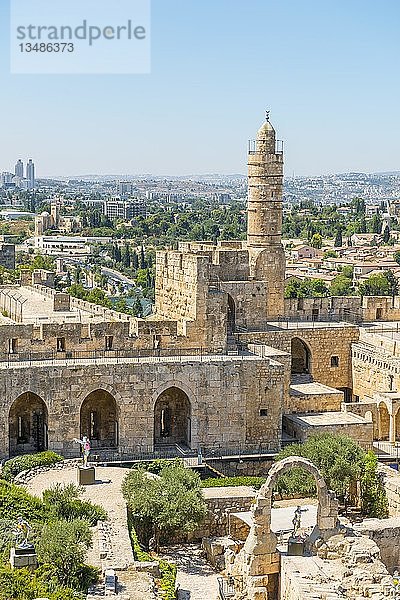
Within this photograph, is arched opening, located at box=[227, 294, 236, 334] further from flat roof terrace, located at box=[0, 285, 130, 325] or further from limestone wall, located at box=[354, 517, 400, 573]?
limestone wall, located at box=[354, 517, 400, 573]

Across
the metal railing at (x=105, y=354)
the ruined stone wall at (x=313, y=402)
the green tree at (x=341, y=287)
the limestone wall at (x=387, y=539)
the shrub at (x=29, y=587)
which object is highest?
the metal railing at (x=105, y=354)

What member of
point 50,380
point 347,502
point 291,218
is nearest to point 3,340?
point 50,380

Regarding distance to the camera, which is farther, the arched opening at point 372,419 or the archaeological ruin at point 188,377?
the arched opening at point 372,419

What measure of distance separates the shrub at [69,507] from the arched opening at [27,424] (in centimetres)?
552

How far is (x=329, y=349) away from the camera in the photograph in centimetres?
2972

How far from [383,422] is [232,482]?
6104 mm

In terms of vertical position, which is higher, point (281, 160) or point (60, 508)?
point (281, 160)

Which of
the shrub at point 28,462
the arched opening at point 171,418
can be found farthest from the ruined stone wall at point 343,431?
the shrub at point 28,462

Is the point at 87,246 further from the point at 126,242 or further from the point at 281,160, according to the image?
the point at 281,160

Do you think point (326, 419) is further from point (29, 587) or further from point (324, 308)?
point (29, 587)

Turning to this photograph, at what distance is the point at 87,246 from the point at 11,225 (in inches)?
1484

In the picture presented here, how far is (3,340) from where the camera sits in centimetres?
2417

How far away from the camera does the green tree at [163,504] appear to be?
19156mm

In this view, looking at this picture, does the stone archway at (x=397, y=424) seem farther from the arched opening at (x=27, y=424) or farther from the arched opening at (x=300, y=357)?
the arched opening at (x=27, y=424)
